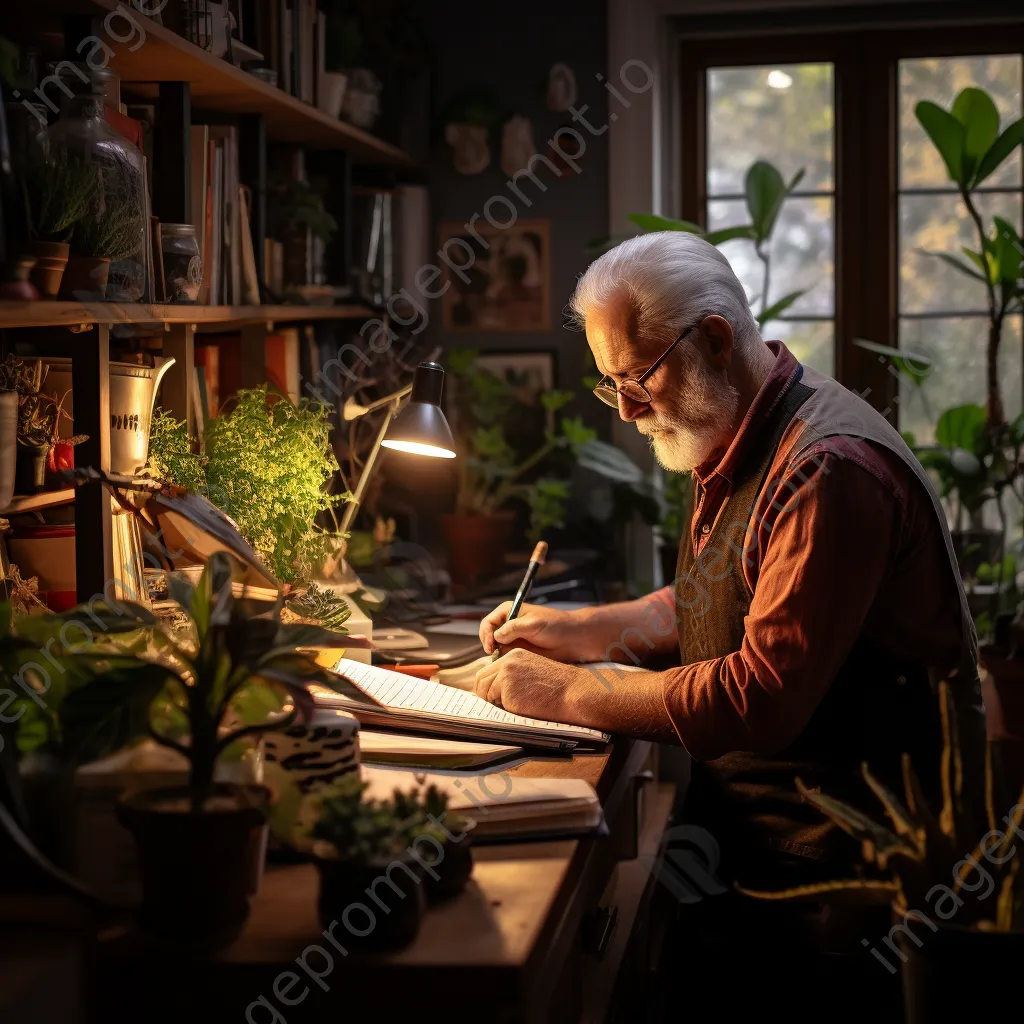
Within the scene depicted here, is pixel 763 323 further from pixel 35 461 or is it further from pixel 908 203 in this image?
pixel 35 461

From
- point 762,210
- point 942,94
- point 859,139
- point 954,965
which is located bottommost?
point 954,965

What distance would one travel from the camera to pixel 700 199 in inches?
151

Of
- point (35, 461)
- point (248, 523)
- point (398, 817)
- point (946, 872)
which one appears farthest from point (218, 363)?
point (946, 872)

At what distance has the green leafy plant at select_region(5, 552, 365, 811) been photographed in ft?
3.77

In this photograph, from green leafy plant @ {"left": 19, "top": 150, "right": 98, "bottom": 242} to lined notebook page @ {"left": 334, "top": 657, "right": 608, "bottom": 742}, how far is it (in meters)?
0.74

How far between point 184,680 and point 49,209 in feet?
2.15

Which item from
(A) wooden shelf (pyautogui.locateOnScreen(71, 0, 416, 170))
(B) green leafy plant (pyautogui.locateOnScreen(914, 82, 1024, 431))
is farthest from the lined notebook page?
(B) green leafy plant (pyautogui.locateOnScreen(914, 82, 1024, 431))

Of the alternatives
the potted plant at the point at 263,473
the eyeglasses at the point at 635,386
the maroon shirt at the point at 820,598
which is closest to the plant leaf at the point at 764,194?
the eyeglasses at the point at 635,386

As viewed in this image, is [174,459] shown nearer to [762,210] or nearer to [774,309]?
[774,309]

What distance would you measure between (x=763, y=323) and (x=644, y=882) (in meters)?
1.60

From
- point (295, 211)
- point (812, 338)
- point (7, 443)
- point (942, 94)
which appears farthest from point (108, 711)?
point (942, 94)

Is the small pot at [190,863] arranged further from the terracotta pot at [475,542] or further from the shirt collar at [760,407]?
the terracotta pot at [475,542]

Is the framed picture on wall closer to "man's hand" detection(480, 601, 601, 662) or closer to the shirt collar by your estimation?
"man's hand" detection(480, 601, 601, 662)

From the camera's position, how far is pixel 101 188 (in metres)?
1.65
